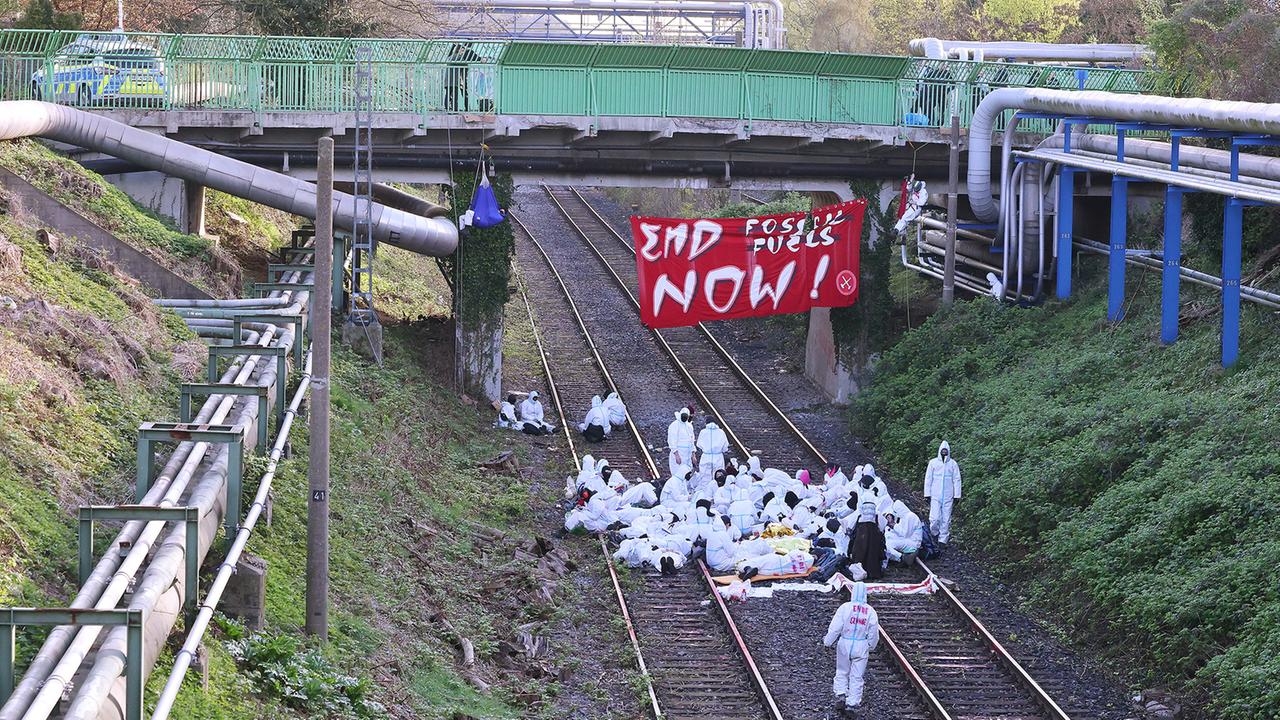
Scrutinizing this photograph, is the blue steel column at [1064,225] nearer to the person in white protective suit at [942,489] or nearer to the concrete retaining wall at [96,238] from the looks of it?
the person in white protective suit at [942,489]

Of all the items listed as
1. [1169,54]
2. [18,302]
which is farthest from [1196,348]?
[18,302]

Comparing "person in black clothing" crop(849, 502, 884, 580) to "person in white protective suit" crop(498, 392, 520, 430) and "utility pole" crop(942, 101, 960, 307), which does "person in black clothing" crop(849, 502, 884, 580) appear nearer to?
"utility pole" crop(942, 101, 960, 307)

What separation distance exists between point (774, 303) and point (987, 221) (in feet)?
15.1

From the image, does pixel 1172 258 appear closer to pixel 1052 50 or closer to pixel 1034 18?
pixel 1052 50

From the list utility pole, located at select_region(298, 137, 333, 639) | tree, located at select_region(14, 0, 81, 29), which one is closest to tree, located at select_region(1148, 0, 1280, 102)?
utility pole, located at select_region(298, 137, 333, 639)

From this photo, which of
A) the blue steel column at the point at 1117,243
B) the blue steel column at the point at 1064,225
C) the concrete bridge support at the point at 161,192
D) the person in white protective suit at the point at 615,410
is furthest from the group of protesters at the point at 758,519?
the concrete bridge support at the point at 161,192

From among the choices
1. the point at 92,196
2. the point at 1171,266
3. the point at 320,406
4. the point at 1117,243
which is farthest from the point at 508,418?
the point at 320,406

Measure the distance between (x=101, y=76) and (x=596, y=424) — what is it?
1013 centimetres

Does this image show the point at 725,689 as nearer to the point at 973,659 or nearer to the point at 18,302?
the point at 973,659

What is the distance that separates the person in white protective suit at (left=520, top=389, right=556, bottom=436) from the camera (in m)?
26.3

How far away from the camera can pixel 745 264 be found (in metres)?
25.9

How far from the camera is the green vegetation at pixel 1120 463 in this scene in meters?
15.2

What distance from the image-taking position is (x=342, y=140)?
26.6 metres

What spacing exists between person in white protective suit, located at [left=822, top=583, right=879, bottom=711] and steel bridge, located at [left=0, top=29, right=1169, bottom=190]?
13596 millimetres
